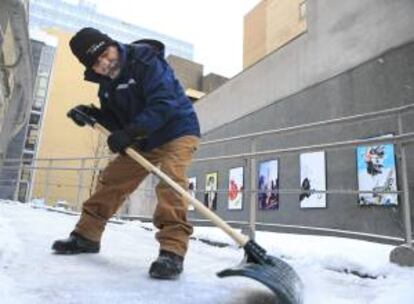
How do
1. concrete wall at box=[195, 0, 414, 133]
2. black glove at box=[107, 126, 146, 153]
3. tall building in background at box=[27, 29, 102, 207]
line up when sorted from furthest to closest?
tall building in background at box=[27, 29, 102, 207], concrete wall at box=[195, 0, 414, 133], black glove at box=[107, 126, 146, 153]

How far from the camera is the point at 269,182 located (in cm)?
1241

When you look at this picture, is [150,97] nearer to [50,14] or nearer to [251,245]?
[251,245]

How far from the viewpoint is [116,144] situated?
2941 millimetres

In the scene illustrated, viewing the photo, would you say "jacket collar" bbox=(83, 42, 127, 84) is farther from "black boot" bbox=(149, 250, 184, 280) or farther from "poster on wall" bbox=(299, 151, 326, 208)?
"poster on wall" bbox=(299, 151, 326, 208)

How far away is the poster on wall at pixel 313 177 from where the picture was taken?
33.8 ft

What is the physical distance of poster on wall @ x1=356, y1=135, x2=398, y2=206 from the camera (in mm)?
8180

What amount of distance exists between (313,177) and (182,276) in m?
8.13

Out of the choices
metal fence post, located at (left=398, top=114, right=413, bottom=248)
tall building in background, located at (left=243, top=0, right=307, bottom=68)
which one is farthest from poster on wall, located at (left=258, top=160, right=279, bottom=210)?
tall building in background, located at (left=243, top=0, right=307, bottom=68)

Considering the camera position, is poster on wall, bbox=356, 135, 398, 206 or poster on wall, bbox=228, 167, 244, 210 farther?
poster on wall, bbox=228, 167, 244, 210

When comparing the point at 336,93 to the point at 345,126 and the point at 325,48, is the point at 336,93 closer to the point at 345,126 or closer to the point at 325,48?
the point at 345,126

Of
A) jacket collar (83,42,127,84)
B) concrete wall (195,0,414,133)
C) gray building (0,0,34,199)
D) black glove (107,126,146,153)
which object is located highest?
concrete wall (195,0,414,133)

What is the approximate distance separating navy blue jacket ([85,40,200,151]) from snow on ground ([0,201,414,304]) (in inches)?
33.1

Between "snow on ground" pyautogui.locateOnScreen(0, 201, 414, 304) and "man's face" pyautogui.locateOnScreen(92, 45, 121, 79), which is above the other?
"man's face" pyautogui.locateOnScreen(92, 45, 121, 79)

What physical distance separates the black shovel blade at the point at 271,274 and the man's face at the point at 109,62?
4.43 ft
